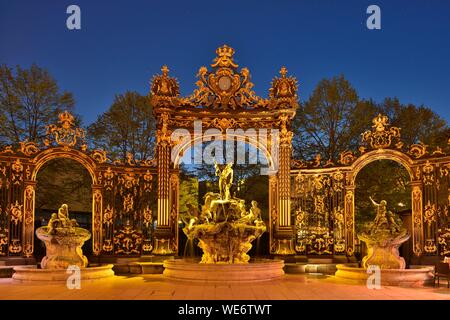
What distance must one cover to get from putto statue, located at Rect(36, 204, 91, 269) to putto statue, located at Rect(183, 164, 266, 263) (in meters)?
2.67

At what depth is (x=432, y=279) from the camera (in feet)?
38.0

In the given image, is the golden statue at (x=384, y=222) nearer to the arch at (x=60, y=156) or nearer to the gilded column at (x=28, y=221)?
the arch at (x=60, y=156)

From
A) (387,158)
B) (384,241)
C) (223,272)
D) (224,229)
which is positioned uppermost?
(387,158)

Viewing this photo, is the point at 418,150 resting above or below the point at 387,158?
above

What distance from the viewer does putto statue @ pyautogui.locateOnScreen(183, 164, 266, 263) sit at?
41.2 feet

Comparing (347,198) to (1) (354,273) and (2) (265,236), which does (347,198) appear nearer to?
(1) (354,273)

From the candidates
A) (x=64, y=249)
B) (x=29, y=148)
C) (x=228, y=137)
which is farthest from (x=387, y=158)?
(x=29, y=148)

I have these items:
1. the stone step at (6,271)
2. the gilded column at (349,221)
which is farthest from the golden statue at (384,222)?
the stone step at (6,271)

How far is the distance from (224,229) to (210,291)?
8.72ft

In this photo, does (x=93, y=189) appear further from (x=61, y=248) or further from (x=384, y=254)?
(x=384, y=254)

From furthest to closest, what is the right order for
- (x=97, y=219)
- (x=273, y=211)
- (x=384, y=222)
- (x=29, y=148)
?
1. (x=273, y=211)
2. (x=97, y=219)
3. (x=29, y=148)
4. (x=384, y=222)

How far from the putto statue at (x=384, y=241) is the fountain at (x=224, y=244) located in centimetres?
221

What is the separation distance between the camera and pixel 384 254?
12.3 m

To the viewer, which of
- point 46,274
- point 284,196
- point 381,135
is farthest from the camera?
point 284,196
